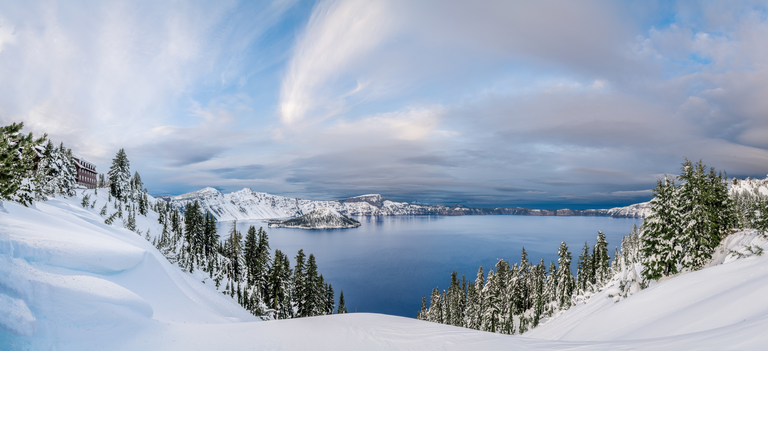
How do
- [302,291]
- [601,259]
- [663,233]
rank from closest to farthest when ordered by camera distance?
[663,233]
[302,291]
[601,259]

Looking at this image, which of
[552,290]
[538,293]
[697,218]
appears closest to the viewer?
[697,218]

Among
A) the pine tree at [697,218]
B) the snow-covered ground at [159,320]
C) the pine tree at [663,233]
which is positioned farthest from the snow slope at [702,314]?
the pine tree at [663,233]

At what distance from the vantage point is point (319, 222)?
518 ft

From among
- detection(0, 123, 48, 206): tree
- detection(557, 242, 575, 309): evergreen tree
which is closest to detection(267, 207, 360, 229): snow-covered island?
detection(557, 242, 575, 309): evergreen tree

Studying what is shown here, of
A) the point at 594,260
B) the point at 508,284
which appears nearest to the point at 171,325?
the point at 508,284

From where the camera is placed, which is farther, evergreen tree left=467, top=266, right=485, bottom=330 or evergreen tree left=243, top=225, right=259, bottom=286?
evergreen tree left=467, top=266, right=485, bottom=330

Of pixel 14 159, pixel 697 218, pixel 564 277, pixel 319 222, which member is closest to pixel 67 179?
pixel 14 159

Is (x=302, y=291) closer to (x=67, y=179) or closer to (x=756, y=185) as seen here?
(x=67, y=179)

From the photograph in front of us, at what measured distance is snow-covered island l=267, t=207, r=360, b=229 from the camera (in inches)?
5940

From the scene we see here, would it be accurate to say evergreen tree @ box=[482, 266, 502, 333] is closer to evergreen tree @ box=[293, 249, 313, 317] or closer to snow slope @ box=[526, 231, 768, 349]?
snow slope @ box=[526, 231, 768, 349]

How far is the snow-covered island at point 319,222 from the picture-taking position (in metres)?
151

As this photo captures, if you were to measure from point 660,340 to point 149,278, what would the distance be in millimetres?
7530

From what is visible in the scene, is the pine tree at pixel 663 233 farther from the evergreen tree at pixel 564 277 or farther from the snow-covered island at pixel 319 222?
the snow-covered island at pixel 319 222

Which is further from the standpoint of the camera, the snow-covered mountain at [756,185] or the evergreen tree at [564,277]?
the evergreen tree at [564,277]
